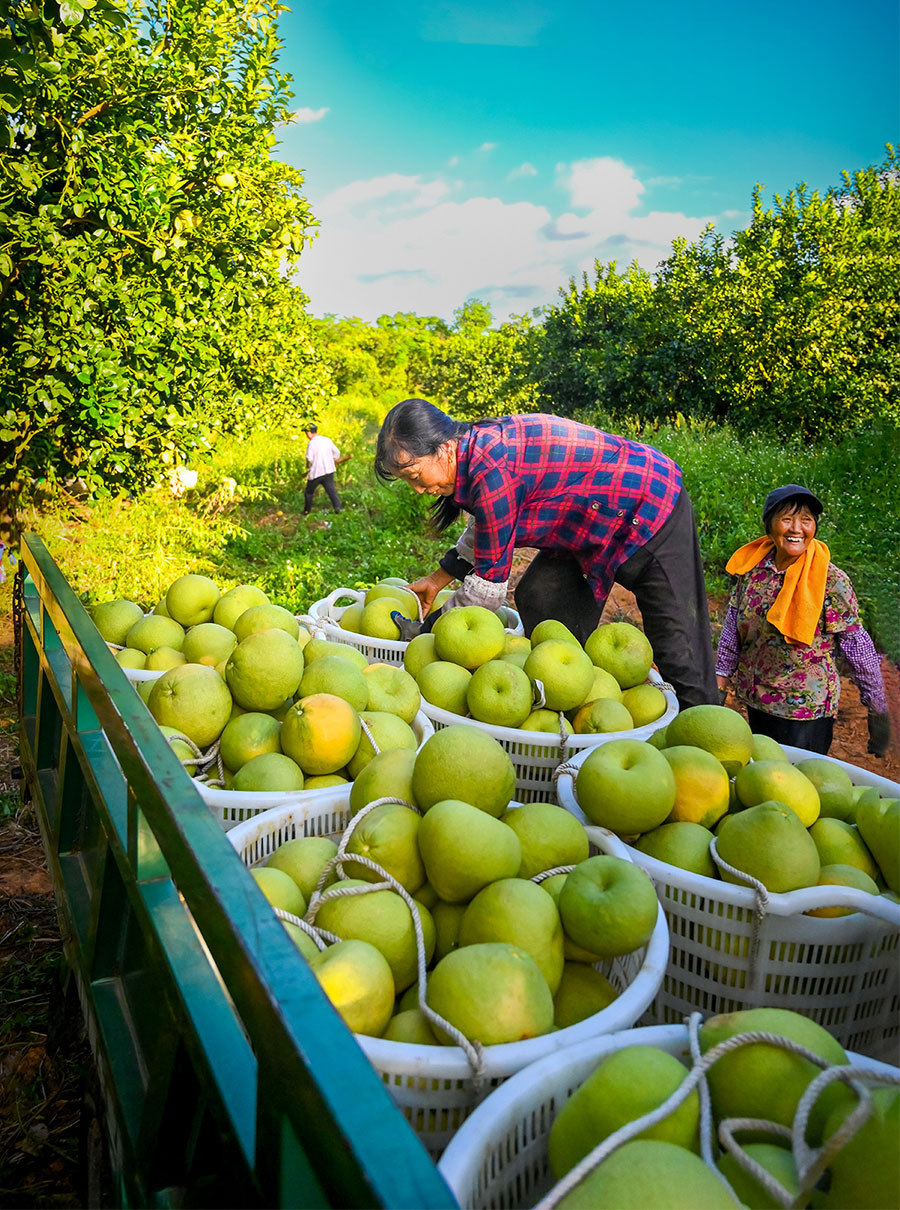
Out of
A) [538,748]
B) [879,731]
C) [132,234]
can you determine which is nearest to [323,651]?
[538,748]

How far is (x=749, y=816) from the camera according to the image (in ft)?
5.59

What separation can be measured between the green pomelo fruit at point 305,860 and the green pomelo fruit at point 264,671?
2.24ft

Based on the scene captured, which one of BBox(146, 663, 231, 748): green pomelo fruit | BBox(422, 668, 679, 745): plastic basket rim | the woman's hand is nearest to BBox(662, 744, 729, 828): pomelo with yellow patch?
BBox(422, 668, 679, 745): plastic basket rim

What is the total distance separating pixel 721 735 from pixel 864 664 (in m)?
1.72

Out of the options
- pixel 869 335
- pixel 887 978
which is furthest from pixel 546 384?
pixel 887 978

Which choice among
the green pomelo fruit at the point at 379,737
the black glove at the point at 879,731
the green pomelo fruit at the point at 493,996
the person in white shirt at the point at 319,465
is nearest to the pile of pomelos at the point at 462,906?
the green pomelo fruit at the point at 493,996

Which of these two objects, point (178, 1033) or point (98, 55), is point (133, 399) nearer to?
point (98, 55)

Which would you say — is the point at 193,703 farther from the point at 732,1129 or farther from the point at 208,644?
the point at 732,1129

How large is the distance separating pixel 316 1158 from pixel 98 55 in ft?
19.2

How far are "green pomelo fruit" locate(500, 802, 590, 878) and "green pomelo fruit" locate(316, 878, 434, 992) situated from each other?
0.31 m

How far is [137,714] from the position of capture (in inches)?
55.5

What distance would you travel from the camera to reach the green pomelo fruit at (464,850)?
61.9 inches

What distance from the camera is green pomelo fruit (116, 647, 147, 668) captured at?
282 cm

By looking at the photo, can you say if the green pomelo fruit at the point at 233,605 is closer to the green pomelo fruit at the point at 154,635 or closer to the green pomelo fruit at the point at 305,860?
the green pomelo fruit at the point at 154,635
